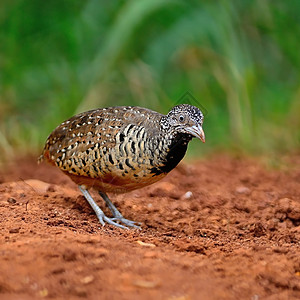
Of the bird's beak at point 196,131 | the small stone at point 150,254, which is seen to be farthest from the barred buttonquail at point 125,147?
the small stone at point 150,254

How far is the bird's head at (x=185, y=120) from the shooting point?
4293mm

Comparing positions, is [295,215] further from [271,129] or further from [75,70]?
[75,70]

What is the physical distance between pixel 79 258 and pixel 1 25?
529 cm

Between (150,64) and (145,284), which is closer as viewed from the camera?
(145,284)

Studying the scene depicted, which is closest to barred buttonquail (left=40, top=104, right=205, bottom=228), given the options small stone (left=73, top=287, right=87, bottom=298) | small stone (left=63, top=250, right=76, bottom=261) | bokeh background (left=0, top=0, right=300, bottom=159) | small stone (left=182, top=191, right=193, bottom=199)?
small stone (left=182, top=191, right=193, bottom=199)

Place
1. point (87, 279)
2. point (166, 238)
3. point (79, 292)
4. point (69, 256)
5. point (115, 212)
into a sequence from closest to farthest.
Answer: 1. point (79, 292)
2. point (87, 279)
3. point (69, 256)
4. point (166, 238)
5. point (115, 212)

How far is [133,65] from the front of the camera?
7727 millimetres

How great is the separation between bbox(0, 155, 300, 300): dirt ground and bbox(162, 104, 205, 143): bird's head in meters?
0.76

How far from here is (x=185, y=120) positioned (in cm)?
432

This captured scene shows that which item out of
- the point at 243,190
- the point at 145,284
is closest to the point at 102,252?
the point at 145,284

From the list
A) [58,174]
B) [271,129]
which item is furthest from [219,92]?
[58,174]

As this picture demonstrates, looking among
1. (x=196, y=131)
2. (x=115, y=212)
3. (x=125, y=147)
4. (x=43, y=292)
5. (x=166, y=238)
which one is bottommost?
(x=115, y=212)

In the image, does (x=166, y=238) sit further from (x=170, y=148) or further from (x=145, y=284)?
(x=145, y=284)

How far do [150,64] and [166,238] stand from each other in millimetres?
3897
